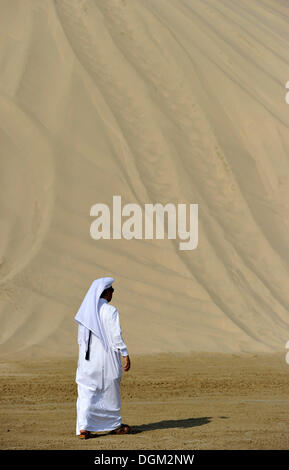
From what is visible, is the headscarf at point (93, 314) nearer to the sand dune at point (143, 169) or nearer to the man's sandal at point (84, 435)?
the man's sandal at point (84, 435)

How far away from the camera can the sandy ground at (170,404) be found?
724 centimetres

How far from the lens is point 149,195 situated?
1794 cm

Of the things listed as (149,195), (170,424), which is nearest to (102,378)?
(170,424)

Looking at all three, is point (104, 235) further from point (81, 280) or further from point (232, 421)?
point (232, 421)

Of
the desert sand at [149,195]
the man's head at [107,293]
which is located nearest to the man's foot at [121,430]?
the desert sand at [149,195]

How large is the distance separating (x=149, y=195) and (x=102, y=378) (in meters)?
10.6

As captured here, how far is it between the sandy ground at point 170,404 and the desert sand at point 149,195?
55 mm

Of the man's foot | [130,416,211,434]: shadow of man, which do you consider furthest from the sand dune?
the man's foot

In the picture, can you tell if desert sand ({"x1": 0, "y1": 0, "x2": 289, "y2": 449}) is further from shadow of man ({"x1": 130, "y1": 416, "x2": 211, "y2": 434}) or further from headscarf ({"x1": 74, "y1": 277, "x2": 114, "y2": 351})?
headscarf ({"x1": 74, "y1": 277, "x2": 114, "y2": 351})

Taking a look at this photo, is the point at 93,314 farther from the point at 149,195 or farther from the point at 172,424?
the point at 149,195

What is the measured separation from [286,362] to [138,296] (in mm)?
3283

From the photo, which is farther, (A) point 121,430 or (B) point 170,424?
(B) point 170,424

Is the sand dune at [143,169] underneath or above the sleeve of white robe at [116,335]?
above

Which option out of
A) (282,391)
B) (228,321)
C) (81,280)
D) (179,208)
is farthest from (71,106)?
(282,391)
